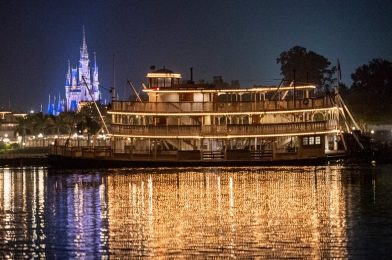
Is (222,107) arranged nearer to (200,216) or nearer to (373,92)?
(200,216)

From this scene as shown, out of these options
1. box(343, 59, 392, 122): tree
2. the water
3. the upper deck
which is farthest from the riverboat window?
box(343, 59, 392, 122): tree

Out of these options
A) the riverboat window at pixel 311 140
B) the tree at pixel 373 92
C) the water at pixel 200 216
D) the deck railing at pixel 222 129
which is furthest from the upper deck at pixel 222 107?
the tree at pixel 373 92

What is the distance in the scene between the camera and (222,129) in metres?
71.6

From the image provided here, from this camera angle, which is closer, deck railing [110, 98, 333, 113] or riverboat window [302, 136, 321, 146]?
deck railing [110, 98, 333, 113]

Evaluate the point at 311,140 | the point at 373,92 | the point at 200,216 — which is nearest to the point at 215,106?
the point at 311,140

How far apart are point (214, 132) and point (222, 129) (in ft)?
2.41

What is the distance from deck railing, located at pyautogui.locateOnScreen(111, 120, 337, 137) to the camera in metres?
69.4

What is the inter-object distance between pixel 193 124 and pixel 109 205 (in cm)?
3132

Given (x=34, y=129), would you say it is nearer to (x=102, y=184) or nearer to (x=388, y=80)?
(x=388, y=80)

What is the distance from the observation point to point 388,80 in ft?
395

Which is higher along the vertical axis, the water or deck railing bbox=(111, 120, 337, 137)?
deck railing bbox=(111, 120, 337, 137)

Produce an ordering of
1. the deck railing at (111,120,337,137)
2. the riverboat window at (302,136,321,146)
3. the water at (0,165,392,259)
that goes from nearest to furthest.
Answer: the water at (0,165,392,259), the deck railing at (111,120,337,137), the riverboat window at (302,136,321,146)

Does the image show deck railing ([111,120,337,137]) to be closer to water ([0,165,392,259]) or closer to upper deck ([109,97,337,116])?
upper deck ([109,97,337,116])

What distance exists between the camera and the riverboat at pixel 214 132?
69.8 meters
